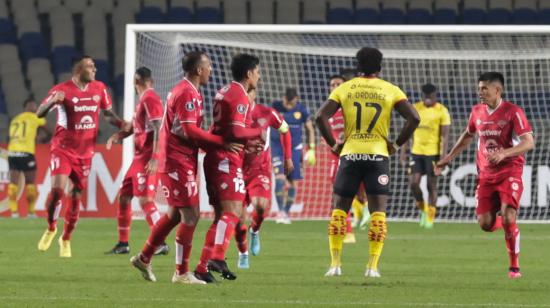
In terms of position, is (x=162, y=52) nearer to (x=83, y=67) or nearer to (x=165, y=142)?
(x=83, y=67)

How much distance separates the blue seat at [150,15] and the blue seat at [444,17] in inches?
214

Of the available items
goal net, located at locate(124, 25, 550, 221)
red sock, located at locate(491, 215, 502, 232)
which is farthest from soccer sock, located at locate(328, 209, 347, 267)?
goal net, located at locate(124, 25, 550, 221)

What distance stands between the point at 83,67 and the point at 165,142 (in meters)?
3.75

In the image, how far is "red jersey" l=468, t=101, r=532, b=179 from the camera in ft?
36.4

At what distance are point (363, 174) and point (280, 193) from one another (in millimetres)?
9493

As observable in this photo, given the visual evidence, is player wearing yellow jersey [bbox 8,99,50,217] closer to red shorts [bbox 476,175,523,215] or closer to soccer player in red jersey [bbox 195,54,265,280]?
red shorts [bbox 476,175,523,215]

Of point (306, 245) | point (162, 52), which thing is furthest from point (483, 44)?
point (306, 245)

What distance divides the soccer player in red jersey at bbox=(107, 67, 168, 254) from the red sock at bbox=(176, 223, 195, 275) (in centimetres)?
342

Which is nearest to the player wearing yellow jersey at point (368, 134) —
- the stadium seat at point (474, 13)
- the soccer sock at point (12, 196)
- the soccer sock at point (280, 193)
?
the soccer sock at point (280, 193)

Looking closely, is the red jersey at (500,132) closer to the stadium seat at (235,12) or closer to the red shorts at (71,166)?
the red shorts at (71,166)

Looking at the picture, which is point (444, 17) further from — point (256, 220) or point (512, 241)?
point (512, 241)

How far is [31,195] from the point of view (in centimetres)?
2134

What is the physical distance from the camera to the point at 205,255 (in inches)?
399

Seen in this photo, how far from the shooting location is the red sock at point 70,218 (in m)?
13.2
